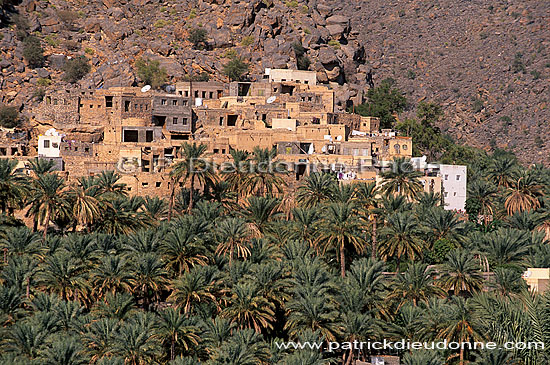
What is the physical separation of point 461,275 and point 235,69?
43592mm

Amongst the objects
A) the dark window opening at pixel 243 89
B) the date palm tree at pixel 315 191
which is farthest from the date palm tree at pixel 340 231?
the dark window opening at pixel 243 89

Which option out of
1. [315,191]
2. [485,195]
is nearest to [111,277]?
[315,191]

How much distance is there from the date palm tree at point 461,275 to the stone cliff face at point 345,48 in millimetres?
38697

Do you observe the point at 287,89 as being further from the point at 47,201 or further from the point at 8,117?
the point at 47,201

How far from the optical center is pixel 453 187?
63875 millimetres

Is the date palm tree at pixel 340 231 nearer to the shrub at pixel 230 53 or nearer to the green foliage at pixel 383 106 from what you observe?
the green foliage at pixel 383 106

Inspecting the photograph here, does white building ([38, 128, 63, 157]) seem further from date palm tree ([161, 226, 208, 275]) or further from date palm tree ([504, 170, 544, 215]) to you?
date palm tree ([504, 170, 544, 215])

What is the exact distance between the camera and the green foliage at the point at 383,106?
3236 inches

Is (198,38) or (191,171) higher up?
(198,38)

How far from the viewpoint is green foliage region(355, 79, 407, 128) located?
270 feet

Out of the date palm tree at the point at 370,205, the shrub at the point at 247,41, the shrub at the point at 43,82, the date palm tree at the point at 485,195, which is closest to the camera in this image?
the date palm tree at the point at 370,205

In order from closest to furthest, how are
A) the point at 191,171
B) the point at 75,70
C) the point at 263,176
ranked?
the point at 191,171 < the point at 263,176 < the point at 75,70

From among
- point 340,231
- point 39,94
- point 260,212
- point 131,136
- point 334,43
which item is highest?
point 334,43

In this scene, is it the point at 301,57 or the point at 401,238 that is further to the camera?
the point at 301,57
